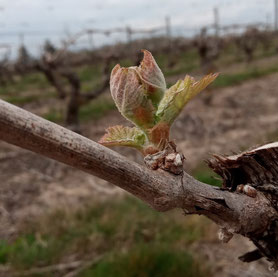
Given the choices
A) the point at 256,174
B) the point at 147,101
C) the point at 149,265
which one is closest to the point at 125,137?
the point at 147,101

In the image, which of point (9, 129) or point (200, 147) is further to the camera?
point (200, 147)

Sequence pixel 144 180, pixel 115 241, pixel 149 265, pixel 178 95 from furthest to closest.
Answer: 1. pixel 115 241
2. pixel 149 265
3. pixel 178 95
4. pixel 144 180

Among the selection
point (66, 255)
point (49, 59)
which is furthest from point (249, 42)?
point (66, 255)

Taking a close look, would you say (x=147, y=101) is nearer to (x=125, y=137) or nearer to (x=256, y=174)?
(x=125, y=137)

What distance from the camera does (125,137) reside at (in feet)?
2.42

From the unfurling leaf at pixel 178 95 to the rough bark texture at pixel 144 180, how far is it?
121 millimetres

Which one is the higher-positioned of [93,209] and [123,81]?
[123,81]

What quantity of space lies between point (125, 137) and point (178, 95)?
0.12 metres

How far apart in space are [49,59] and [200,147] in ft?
11.2

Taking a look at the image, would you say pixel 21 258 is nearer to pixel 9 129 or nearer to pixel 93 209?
pixel 93 209

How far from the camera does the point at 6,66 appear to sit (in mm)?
14305

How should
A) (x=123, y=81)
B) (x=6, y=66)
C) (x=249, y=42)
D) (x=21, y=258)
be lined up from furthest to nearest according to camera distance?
(x=249, y=42)
(x=6, y=66)
(x=21, y=258)
(x=123, y=81)

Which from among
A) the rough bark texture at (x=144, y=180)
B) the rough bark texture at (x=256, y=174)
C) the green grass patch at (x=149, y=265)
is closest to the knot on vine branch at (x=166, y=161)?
the rough bark texture at (x=144, y=180)

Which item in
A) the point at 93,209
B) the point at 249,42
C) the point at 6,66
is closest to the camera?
the point at 93,209
